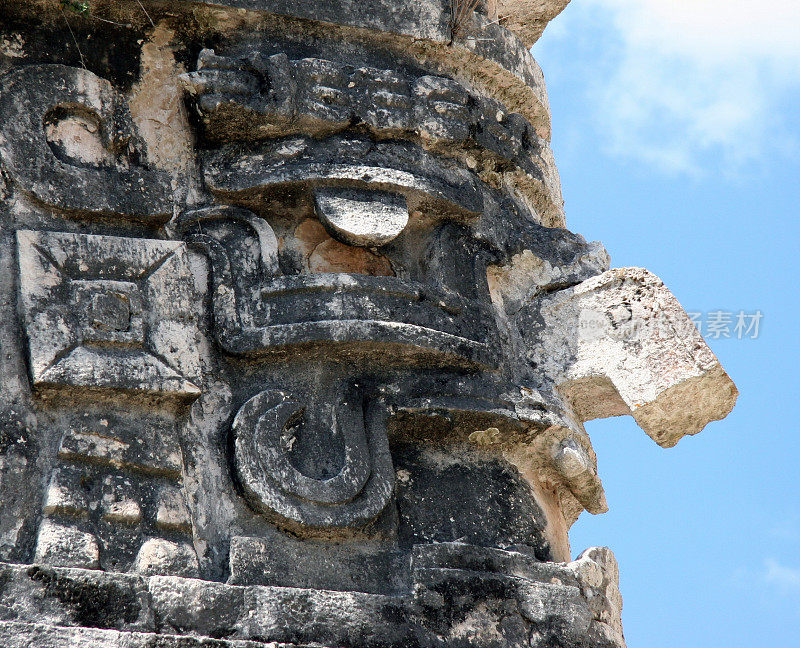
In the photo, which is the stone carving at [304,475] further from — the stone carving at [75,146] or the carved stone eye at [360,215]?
the stone carving at [75,146]

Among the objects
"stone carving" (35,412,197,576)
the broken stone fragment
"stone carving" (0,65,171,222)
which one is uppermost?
"stone carving" (0,65,171,222)

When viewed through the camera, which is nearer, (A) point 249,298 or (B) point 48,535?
(B) point 48,535

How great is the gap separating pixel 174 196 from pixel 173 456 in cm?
77

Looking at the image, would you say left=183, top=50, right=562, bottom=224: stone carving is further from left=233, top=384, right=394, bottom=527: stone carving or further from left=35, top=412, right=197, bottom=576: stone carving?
left=35, top=412, right=197, bottom=576: stone carving

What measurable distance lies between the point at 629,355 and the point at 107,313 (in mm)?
1367

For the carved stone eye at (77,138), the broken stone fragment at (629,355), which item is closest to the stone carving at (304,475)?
the broken stone fragment at (629,355)

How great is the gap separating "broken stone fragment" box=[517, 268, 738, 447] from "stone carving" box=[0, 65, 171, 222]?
3.67ft

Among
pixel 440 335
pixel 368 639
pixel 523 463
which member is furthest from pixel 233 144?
pixel 368 639

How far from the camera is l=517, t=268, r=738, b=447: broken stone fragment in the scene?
306cm

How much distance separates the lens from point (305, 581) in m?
2.59

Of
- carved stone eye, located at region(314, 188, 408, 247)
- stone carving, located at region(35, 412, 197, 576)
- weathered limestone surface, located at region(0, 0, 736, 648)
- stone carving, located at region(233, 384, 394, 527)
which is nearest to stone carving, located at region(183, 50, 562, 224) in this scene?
weathered limestone surface, located at region(0, 0, 736, 648)

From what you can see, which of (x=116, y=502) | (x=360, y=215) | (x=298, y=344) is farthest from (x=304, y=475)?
(x=360, y=215)

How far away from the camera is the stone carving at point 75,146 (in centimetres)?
285

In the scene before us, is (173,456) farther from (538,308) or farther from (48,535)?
(538,308)
